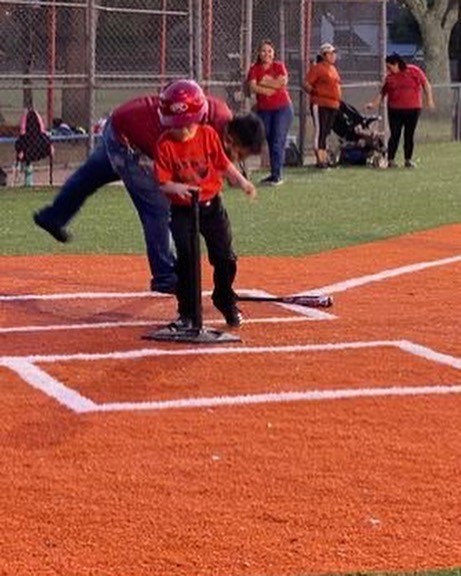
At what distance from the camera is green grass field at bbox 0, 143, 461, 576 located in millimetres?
13844

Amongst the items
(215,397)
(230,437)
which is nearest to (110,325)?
(215,397)

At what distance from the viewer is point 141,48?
23.2 metres

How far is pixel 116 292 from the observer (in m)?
10.7

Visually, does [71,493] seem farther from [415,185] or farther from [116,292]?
[415,185]

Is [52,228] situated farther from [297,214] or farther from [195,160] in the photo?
[297,214]

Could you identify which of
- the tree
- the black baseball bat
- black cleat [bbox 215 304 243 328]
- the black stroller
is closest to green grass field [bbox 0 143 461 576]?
the black stroller

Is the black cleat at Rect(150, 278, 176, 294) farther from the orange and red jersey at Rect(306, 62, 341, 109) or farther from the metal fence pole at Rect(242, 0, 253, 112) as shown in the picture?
the orange and red jersey at Rect(306, 62, 341, 109)

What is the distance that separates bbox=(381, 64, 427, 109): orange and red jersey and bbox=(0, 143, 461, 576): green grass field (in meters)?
1.29

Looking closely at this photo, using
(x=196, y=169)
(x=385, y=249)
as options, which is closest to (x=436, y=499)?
(x=196, y=169)

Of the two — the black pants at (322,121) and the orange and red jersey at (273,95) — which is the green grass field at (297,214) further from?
the orange and red jersey at (273,95)

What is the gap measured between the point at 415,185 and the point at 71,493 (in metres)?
15.8

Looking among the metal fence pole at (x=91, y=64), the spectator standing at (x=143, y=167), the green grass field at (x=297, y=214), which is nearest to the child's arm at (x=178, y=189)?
the spectator standing at (x=143, y=167)

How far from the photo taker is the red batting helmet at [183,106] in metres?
8.63

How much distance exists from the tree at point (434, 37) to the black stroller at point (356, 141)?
16.4 meters
